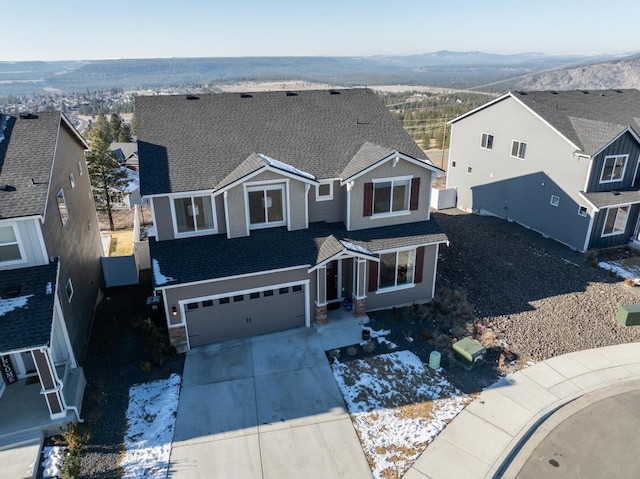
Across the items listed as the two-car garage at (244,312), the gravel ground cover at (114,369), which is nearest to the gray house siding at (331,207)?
the two-car garage at (244,312)

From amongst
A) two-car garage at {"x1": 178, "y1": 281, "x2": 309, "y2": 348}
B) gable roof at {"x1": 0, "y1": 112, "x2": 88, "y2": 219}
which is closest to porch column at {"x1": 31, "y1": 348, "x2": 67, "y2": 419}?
gable roof at {"x1": 0, "y1": 112, "x2": 88, "y2": 219}

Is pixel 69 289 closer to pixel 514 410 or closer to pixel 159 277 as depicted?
pixel 159 277

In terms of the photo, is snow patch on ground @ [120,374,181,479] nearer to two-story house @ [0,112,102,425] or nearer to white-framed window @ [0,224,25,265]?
two-story house @ [0,112,102,425]

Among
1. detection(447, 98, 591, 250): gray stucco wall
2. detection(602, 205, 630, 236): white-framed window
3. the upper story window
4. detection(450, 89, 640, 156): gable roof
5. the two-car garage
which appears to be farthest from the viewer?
detection(447, 98, 591, 250): gray stucco wall

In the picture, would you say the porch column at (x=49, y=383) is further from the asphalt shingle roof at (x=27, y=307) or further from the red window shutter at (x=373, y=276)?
the red window shutter at (x=373, y=276)

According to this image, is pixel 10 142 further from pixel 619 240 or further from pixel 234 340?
pixel 619 240

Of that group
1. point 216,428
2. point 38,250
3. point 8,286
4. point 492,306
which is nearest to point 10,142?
point 38,250
